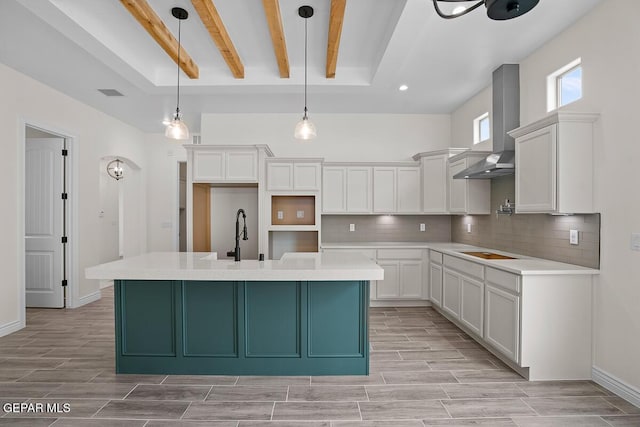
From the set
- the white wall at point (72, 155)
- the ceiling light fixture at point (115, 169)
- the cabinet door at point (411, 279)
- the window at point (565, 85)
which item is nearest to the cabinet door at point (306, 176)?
the cabinet door at point (411, 279)

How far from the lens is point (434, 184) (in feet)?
16.9

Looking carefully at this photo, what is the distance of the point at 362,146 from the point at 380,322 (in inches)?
109

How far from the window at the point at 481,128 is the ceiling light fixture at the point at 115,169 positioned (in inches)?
236

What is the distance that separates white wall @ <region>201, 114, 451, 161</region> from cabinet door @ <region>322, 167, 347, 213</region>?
411 millimetres

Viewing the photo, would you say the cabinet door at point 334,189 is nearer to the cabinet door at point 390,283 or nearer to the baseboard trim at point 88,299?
the cabinet door at point 390,283

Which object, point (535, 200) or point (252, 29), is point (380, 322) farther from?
point (252, 29)

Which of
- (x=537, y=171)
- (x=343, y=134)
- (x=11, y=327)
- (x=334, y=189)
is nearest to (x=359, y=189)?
(x=334, y=189)

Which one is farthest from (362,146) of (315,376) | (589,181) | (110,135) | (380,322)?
(110,135)

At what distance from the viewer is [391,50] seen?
3387 mm

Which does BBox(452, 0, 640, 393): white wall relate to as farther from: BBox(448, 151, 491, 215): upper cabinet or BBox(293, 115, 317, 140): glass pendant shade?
BBox(293, 115, 317, 140): glass pendant shade

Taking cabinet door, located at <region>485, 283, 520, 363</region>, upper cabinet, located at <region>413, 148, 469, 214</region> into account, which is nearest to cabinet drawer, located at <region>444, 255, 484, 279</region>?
cabinet door, located at <region>485, 283, 520, 363</region>

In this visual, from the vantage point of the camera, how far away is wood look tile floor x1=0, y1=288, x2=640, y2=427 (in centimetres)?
230

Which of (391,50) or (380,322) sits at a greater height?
(391,50)

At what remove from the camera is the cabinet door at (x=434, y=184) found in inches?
201
